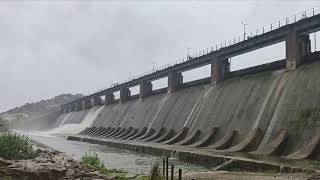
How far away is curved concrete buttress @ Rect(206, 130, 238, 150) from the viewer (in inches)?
1242

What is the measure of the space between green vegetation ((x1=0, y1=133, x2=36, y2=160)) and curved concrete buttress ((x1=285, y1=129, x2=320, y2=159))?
13.7 metres

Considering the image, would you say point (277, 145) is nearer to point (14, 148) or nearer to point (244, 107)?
point (244, 107)

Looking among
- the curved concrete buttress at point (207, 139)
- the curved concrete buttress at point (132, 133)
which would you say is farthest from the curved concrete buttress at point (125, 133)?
the curved concrete buttress at point (207, 139)

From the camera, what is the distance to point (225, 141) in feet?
105

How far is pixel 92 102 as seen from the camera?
101 m

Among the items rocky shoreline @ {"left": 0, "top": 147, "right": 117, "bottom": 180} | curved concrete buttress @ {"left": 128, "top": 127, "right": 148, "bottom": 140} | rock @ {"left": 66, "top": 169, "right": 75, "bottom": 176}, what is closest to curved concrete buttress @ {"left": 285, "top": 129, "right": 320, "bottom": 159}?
rocky shoreline @ {"left": 0, "top": 147, "right": 117, "bottom": 180}

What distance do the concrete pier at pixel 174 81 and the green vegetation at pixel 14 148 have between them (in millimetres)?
36003

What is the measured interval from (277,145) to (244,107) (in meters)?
8.75

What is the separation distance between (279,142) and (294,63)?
342 inches

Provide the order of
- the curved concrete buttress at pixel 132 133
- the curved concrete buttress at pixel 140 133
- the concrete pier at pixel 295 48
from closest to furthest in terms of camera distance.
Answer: the concrete pier at pixel 295 48 < the curved concrete buttress at pixel 140 133 < the curved concrete buttress at pixel 132 133

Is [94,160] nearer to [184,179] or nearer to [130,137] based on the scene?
[184,179]

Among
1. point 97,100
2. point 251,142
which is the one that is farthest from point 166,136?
point 97,100

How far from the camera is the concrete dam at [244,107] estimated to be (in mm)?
27344

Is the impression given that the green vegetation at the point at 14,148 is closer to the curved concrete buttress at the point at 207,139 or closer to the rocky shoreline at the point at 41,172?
the rocky shoreline at the point at 41,172
